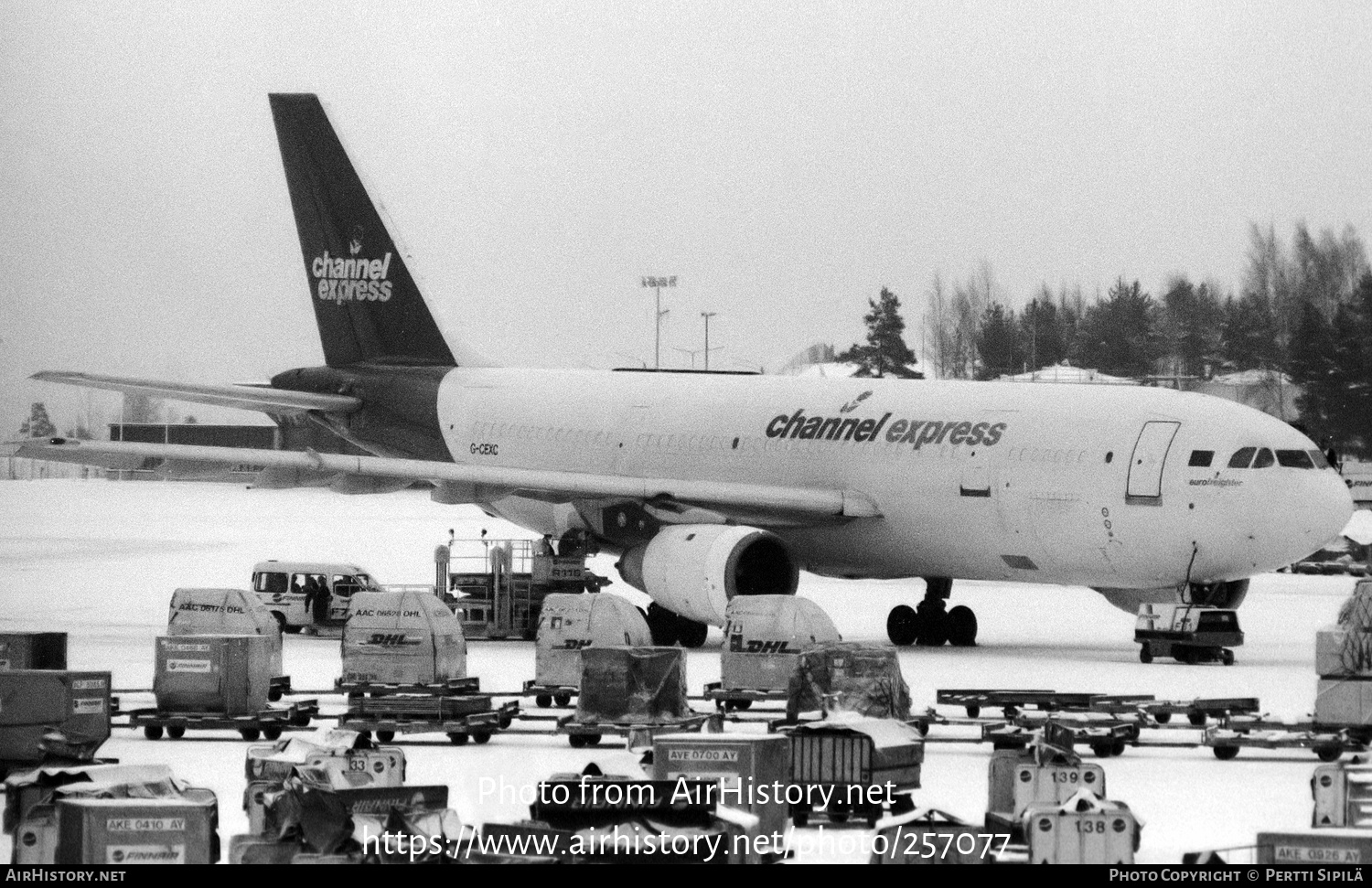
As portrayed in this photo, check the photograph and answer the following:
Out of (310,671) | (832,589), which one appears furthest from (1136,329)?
(310,671)

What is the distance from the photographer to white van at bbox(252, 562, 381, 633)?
86.0 feet

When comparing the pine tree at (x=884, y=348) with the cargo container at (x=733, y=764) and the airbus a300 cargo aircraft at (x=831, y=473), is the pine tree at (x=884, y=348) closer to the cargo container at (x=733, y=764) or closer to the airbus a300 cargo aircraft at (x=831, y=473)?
the airbus a300 cargo aircraft at (x=831, y=473)

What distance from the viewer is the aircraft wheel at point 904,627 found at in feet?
80.0

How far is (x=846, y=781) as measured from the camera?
1269 cm

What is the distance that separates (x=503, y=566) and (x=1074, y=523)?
7.45 meters

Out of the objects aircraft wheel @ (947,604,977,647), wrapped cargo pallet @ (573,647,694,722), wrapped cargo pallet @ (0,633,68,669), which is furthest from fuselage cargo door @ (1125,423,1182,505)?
wrapped cargo pallet @ (0,633,68,669)

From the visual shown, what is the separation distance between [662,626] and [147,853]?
45.9 ft

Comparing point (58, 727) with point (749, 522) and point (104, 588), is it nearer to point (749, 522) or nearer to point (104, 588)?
point (749, 522)

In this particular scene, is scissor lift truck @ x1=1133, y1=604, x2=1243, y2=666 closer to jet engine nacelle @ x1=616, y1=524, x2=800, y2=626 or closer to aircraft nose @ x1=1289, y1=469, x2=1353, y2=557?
aircraft nose @ x1=1289, y1=469, x2=1353, y2=557

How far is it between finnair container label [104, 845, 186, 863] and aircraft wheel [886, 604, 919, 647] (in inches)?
596

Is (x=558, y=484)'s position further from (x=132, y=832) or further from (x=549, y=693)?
(x=132, y=832)

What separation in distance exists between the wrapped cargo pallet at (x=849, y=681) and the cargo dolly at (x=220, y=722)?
147 inches

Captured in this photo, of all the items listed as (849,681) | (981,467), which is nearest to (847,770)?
(849,681)

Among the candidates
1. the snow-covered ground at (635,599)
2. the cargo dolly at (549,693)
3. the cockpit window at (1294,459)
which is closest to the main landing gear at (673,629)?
the snow-covered ground at (635,599)
